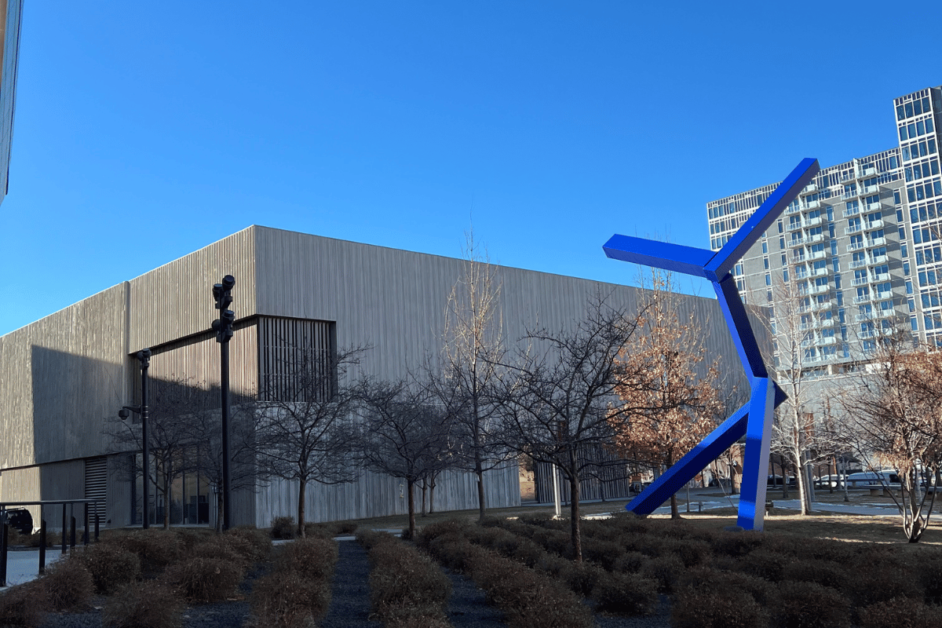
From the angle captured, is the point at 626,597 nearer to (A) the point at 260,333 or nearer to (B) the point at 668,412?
(B) the point at 668,412

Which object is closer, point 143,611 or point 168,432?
point 143,611

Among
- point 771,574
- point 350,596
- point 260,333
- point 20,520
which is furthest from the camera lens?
point 260,333

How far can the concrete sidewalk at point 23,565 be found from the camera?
446 inches

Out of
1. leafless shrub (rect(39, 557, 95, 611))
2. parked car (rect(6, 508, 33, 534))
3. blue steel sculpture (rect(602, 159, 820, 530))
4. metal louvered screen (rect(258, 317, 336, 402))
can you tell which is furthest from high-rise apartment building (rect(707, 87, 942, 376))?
leafless shrub (rect(39, 557, 95, 611))

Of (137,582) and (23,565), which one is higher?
(137,582)

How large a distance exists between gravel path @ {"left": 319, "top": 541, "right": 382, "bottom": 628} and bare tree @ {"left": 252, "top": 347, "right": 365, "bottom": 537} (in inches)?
233

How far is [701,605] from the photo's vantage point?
25.1 feet

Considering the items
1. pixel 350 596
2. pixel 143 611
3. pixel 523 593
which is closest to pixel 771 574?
pixel 523 593

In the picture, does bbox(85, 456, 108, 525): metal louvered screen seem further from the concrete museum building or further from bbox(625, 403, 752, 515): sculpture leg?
bbox(625, 403, 752, 515): sculpture leg

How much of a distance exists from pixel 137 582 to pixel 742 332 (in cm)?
1300

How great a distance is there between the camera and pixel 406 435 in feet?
83.2

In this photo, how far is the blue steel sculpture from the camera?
16.5 meters

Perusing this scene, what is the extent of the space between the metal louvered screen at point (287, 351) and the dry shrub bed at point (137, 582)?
18643 mm

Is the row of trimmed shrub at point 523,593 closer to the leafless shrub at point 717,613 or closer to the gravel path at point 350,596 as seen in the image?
the leafless shrub at point 717,613
